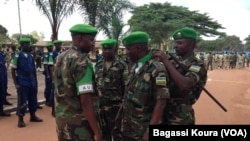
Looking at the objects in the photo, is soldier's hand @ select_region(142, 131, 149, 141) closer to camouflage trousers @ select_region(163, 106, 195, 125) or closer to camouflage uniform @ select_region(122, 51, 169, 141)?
camouflage uniform @ select_region(122, 51, 169, 141)

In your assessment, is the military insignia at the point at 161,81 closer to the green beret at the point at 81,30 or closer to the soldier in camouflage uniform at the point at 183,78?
the soldier in camouflage uniform at the point at 183,78

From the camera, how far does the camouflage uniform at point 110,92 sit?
386 cm

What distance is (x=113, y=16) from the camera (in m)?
14.3

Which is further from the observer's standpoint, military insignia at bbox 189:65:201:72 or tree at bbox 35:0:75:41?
tree at bbox 35:0:75:41

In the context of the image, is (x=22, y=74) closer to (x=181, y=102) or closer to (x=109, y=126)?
(x=109, y=126)

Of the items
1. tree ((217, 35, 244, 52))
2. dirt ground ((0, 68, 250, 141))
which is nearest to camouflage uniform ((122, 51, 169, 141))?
dirt ground ((0, 68, 250, 141))

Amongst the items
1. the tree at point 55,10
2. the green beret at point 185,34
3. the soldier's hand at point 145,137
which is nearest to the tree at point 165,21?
the tree at point 55,10

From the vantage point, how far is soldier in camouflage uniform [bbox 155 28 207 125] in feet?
9.21

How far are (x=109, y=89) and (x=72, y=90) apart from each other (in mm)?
1207

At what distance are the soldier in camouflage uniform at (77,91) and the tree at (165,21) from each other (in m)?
26.2

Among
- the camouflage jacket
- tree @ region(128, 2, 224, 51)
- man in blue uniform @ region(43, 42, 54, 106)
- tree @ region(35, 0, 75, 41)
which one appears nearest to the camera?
the camouflage jacket

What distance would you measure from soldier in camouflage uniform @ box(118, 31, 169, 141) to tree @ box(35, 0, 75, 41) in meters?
10.1

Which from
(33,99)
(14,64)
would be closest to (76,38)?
(14,64)

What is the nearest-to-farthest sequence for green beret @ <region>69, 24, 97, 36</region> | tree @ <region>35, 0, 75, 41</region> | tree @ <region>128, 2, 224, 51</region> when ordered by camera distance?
green beret @ <region>69, 24, 97, 36</region> → tree @ <region>35, 0, 75, 41</region> → tree @ <region>128, 2, 224, 51</region>
